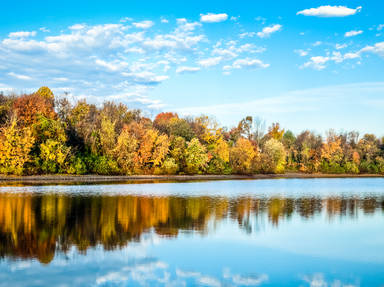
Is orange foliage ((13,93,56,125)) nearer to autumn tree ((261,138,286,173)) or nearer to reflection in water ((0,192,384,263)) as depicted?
reflection in water ((0,192,384,263))

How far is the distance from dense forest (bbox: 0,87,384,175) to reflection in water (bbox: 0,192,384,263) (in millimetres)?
25749

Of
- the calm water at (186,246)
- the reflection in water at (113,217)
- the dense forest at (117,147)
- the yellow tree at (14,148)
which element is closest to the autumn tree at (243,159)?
the dense forest at (117,147)

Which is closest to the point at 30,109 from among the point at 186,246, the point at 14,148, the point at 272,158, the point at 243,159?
the point at 14,148

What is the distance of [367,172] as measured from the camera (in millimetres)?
96812

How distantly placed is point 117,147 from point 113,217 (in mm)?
40840

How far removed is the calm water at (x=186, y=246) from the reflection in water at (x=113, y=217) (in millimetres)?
45

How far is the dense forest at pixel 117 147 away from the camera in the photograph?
52.5 metres

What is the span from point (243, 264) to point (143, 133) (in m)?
54.5

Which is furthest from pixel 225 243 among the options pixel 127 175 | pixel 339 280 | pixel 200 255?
pixel 127 175

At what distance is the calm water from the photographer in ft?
33.7

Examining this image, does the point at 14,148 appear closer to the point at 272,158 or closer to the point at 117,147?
the point at 117,147

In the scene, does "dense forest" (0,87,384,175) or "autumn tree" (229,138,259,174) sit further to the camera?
"autumn tree" (229,138,259,174)

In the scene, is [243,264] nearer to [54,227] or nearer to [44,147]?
[54,227]

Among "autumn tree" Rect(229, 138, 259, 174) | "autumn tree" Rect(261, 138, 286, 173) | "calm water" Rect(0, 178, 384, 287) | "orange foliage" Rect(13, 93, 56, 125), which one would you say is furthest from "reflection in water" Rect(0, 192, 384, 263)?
"autumn tree" Rect(261, 138, 286, 173)
